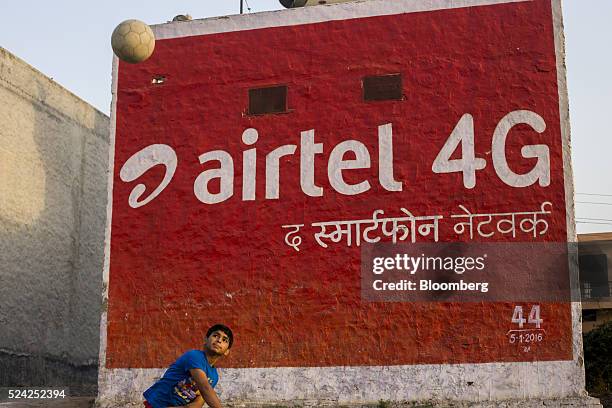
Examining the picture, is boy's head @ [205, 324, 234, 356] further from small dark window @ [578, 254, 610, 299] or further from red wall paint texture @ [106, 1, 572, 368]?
small dark window @ [578, 254, 610, 299]

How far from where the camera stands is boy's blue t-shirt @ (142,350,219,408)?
22.5ft

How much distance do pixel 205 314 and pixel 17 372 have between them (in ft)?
16.5

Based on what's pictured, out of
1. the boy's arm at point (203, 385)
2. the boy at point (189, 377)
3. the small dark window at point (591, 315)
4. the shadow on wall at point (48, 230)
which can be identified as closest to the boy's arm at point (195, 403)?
the boy at point (189, 377)

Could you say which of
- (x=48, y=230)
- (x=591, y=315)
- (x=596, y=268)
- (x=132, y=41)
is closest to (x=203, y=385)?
(x=132, y=41)

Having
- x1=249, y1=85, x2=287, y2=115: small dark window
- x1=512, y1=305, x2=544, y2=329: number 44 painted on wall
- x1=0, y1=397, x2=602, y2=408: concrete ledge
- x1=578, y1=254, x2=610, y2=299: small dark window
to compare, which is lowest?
x1=0, y1=397, x2=602, y2=408: concrete ledge

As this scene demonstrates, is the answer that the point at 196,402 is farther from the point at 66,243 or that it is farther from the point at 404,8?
the point at 66,243

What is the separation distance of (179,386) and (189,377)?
12cm

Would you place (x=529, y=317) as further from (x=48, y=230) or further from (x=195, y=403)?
(x=48, y=230)

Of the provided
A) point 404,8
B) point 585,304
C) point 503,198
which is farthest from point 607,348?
point 404,8

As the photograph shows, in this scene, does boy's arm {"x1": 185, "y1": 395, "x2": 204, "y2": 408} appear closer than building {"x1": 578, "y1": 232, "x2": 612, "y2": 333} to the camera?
Yes

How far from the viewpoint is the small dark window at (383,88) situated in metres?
13.4

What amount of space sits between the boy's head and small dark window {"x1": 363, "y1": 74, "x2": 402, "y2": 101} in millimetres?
7119

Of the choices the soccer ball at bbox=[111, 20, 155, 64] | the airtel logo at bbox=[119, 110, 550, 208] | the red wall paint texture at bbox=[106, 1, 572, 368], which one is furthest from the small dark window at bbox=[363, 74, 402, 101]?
the soccer ball at bbox=[111, 20, 155, 64]

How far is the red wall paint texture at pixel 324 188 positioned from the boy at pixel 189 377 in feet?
19.4
